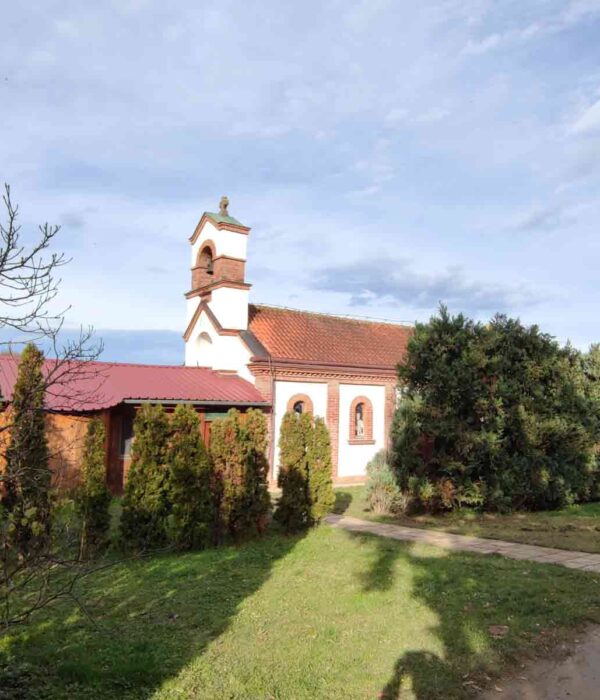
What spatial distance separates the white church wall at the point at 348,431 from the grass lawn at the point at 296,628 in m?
12.2

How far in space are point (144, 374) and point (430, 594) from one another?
47.1ft

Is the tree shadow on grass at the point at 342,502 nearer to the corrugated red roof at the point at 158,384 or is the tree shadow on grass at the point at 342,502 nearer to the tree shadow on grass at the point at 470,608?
the corrugated red roof at the point at 158,384

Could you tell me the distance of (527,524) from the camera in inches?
498

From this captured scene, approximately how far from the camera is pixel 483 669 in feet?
17.4

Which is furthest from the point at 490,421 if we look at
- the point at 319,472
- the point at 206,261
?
the point at 206,261

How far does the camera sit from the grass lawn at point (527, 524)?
35.2 feet

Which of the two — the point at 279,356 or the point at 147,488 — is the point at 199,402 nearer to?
the point at 279,356

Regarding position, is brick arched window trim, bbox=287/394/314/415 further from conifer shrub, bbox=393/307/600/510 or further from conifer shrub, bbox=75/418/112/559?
conifer shrub, bbox=75/418/112/559

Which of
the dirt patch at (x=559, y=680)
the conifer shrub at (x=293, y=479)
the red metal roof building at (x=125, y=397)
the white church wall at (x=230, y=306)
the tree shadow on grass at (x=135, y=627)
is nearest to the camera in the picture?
the dirt patch at (x=559, y=680)

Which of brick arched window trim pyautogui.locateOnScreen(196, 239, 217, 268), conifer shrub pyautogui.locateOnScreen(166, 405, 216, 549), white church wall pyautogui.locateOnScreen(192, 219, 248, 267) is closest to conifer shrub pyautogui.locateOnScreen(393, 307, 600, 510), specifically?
conifer shrub pyautogui.locateOnScreen(166, 405, 216, 549)

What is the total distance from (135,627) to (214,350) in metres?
15.7

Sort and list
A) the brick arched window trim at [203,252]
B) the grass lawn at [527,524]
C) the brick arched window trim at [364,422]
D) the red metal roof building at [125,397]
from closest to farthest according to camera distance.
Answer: the grass lawn at [527,524]
the red metal roof building at [125,397]
the brick arched window trim at [364,422]
the brick arched window trim at [203,252]

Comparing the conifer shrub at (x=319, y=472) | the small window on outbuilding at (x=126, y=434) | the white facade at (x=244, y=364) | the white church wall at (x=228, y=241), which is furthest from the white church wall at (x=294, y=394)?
the conifer shrub at (x=319, y=472)

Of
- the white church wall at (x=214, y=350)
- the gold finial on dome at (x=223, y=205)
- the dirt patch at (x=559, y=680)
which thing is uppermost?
the gold finial on dome at (x=223, y=205)
